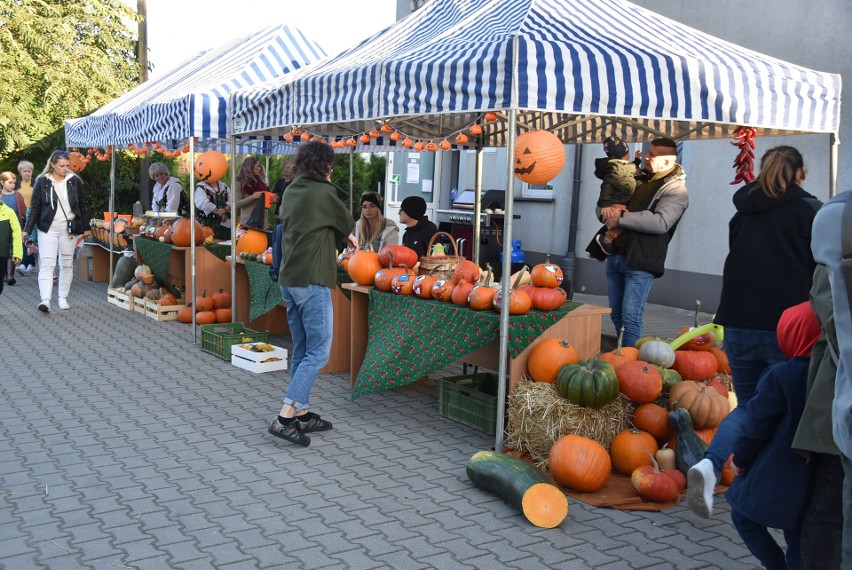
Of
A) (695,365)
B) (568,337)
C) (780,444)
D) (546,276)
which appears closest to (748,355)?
(695,365)

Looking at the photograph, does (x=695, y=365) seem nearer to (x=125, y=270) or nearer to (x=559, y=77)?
(x=559, y=77)

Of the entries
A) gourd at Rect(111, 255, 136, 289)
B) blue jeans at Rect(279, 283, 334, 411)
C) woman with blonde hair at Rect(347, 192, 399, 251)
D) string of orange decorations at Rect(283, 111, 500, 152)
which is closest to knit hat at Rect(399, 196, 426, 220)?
woman with blonde hair at Rect(347, 192, 399, 251)

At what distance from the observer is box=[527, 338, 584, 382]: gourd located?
17.2 feet

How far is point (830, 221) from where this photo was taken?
6.78ft

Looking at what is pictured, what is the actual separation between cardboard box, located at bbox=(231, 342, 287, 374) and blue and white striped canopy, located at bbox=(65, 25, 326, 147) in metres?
2.36

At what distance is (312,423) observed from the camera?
5.56 m

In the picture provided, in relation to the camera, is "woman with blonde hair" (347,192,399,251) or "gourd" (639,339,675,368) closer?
"gourd" (639,339,675,368)

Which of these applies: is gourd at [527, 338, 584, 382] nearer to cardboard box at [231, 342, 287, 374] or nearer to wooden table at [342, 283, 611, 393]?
wooden table at [342, 283, 611, 393]

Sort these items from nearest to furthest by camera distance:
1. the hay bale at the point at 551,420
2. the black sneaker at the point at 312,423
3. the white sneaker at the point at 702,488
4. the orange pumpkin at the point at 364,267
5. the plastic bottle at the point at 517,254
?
the white sneaker at the point at 702,488
the hay bale at the point at 551,420
the black sneaker at the point at 312,423
the orange pumpkin at the point at 364,267
the plastic bottle at the point at 517,254

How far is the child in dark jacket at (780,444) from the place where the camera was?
2.77m

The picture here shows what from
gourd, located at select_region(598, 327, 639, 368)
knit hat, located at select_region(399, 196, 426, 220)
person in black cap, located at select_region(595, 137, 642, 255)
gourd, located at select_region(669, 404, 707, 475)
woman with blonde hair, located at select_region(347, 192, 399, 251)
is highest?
person in black cap, located at select_region(595, 137, 642, 255)

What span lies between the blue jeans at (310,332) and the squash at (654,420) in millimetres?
2024

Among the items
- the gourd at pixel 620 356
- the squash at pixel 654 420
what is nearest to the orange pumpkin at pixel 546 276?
the gourd at pixel 620 356

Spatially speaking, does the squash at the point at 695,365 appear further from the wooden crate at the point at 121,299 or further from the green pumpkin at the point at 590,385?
the wooden crate at the point at 121,299
